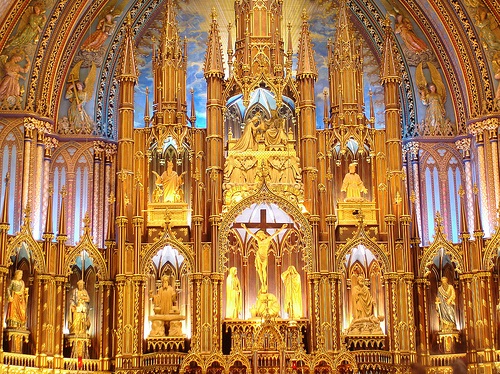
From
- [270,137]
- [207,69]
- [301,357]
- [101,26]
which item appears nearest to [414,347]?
[301,357]

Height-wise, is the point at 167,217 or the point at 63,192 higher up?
the point at 63,192

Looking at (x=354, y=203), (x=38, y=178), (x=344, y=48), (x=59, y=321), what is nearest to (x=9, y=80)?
(x=38, y=178)

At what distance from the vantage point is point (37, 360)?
28141mm

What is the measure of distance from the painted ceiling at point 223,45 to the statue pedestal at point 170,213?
3823mm

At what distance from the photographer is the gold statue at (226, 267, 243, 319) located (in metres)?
29.9

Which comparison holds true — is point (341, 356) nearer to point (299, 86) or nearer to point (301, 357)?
point (301, 357)

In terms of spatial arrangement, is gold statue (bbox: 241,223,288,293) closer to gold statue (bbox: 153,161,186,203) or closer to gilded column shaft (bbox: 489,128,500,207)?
gold statue (bbox: 153,161,186,203)

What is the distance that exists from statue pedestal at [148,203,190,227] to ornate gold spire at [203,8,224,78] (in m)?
4.16

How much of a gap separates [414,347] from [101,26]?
1425cm

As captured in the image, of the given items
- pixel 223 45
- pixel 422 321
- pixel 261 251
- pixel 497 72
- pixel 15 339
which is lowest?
pixel 15 339

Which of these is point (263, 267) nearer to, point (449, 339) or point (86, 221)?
point (86, 221)

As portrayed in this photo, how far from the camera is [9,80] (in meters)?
30.6

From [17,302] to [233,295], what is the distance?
19.9 ft

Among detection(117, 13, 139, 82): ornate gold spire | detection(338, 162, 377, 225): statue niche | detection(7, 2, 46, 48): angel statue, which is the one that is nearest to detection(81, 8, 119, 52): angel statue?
detection(117, 13, 139, 82): ornate gold spire
